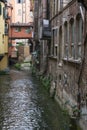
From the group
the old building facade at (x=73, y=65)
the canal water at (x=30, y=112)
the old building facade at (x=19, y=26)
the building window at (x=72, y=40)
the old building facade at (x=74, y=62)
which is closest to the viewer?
the old building facade at (x=74, y=62)

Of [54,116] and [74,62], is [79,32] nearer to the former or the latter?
[74,62]

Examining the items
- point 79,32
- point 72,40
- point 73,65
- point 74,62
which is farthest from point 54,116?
point 79,32

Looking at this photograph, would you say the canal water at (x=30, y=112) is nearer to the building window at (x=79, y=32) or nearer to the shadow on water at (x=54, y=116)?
the shadow on water at (x=54, y=116)

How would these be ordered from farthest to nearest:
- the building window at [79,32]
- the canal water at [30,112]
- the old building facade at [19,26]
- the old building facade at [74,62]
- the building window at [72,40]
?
the old building facade at [19,26], the building window at [72,40], the building window at [79,32], the canal water at [30,112], the old building facade at [74,62]

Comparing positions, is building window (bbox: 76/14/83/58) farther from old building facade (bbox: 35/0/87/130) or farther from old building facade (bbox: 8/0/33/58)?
old building facade (bbox: 8/0/33/58)

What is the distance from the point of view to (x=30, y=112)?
1841cm

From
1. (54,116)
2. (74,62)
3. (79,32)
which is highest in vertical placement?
(79,32)

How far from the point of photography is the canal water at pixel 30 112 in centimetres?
1526

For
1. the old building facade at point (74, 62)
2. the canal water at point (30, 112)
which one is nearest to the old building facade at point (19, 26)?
the canal water at point (30, 112)

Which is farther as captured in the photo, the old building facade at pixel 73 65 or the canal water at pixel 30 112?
the canal water at pixel 30 112

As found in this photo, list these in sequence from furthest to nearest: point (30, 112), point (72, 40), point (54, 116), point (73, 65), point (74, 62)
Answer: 1. point (30, 112)
2. point (72, 40)
3. point (54, 116)
4. point (73, 65)
5. point (74, 62)

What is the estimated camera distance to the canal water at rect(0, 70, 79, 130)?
15259 mm

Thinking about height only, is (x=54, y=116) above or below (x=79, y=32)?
below

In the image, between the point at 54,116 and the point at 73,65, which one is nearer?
the point at 73,65
